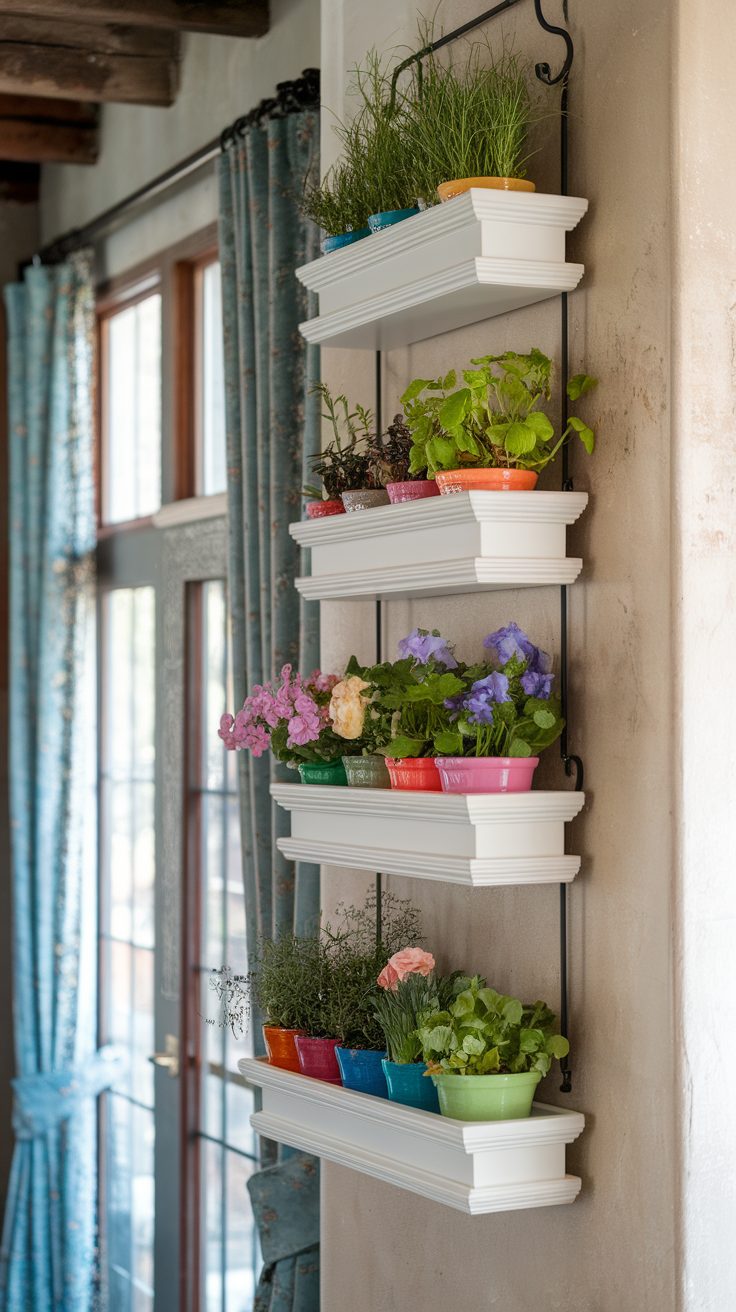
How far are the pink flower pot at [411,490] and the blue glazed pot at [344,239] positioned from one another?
1.17 ft

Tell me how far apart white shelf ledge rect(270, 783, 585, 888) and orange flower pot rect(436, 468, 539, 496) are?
0.36m

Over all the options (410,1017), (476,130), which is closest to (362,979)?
(410,1017)

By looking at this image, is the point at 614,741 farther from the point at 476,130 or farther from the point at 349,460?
the point at 476,130

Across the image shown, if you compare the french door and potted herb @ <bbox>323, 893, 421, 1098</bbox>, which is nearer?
potted herb @ <bbox>323, 893, 421, 1098</bbox>

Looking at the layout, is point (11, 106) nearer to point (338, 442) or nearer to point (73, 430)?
point (73, 430)

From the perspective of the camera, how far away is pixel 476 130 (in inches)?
74.4

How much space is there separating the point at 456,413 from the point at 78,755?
2716 millimetres

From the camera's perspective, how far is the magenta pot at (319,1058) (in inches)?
83.5

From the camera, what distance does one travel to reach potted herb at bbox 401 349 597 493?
1.83 meters

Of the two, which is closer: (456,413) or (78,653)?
(456,413)

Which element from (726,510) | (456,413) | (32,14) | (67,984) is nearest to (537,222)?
(456,413)

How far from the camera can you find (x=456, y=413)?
72.4 inches

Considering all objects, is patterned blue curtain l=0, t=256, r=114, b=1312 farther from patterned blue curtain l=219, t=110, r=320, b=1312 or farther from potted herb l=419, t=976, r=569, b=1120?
potted herb l=419, t=976, r=569, b=1120

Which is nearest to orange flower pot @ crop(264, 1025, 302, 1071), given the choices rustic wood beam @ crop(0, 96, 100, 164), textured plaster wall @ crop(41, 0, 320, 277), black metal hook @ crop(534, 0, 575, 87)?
black metal hook @ crop(534, 0, 575, 87)
